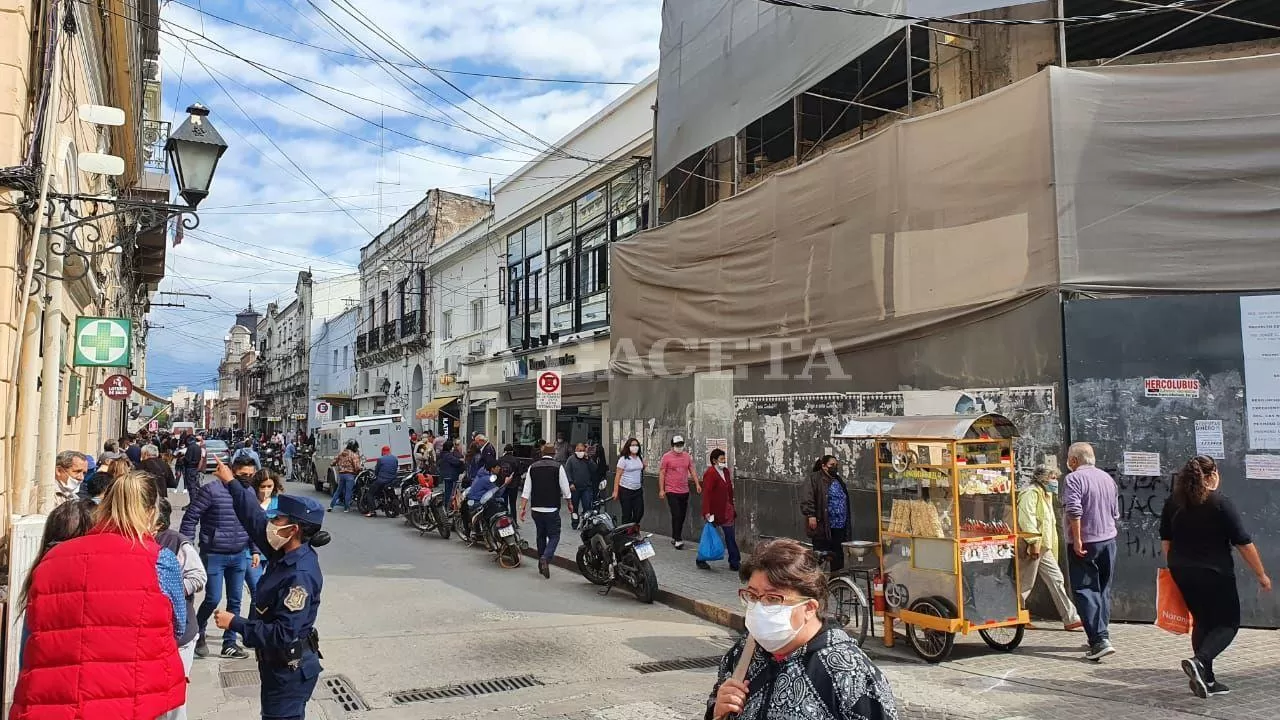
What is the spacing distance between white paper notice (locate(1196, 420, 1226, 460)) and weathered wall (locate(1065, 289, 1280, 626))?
0.04 meters

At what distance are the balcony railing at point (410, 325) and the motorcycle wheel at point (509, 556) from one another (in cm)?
2385

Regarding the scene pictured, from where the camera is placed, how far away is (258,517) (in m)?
5.90

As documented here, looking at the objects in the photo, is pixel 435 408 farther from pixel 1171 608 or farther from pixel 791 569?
pixel 791 569

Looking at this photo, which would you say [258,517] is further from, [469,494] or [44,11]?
[469,494]

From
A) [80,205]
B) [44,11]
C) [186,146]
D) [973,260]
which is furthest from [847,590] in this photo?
[80,205]

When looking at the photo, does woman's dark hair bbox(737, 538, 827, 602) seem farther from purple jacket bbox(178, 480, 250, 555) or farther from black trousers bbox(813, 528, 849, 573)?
black trousers bbox(813, 528, 849, 573)

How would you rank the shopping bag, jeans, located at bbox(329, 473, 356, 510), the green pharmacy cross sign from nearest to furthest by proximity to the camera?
the green pharmacy cross sign
the shopping bag
jeans, located at bbox(329, 473, 356, 510)

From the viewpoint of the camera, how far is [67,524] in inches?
150

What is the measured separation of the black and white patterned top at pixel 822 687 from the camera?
2.41m

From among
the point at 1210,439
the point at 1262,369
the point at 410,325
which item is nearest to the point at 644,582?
the point at 1210,439

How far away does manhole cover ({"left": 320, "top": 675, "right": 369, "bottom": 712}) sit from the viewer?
6.07 metres

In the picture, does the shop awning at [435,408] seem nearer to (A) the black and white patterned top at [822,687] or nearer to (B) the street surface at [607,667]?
(B) the street surface at [607,667]

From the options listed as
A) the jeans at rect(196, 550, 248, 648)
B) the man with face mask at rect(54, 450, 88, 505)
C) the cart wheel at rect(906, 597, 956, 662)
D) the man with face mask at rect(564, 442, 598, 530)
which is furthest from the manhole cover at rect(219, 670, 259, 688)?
the man with face mask at rect(564, 442, 598, 530)

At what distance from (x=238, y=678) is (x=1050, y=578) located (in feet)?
22.2
